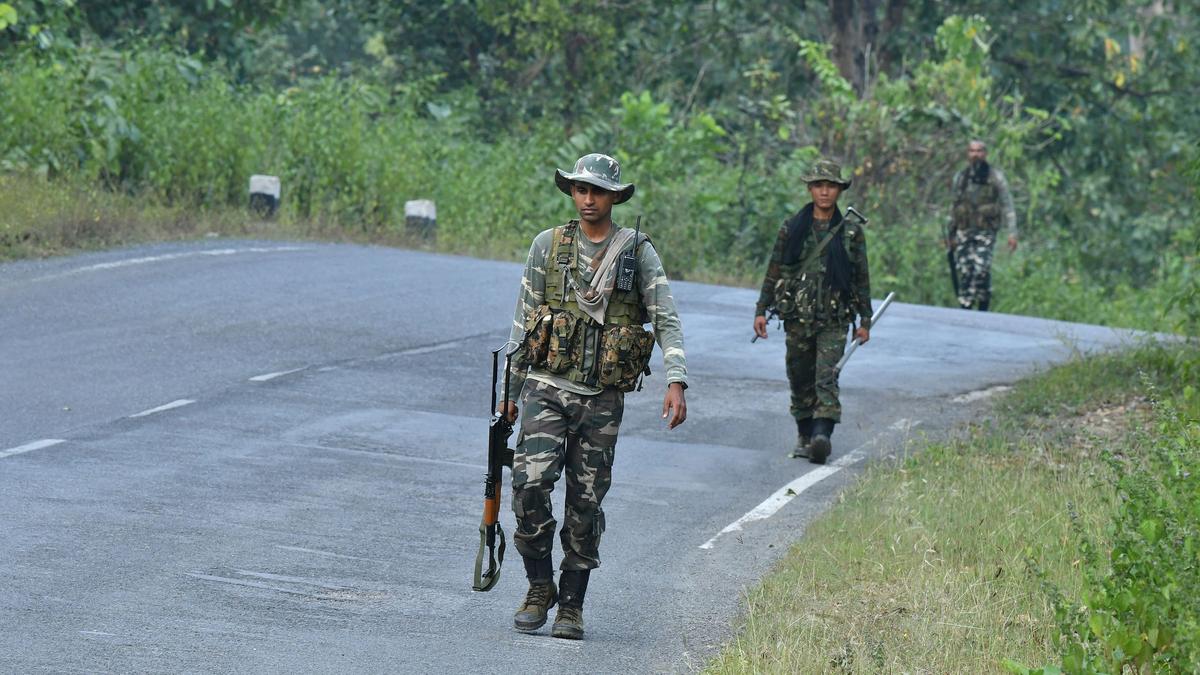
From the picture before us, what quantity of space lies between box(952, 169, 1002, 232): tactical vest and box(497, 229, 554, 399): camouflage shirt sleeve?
16306mm

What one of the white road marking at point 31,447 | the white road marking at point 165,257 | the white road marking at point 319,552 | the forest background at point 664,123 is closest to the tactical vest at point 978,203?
the forest background at point 664,123

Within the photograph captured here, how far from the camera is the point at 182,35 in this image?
29.8m

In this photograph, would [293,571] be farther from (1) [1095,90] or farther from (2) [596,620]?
(1) [1095,90]

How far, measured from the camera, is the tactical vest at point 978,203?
2280 centimetres

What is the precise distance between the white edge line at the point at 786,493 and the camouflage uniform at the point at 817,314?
343mm

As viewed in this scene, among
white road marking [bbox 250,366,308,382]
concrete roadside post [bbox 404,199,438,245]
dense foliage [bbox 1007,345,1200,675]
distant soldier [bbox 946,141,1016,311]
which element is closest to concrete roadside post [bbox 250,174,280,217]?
concrete roadside post [bbox 404,199,438,245]

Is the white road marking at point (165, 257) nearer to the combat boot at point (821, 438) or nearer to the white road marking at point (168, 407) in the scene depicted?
the white road marking at point (168, 407)

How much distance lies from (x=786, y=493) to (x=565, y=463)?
11.6 ft

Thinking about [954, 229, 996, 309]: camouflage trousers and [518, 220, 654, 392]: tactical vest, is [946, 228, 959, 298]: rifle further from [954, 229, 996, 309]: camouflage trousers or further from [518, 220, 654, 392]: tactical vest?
[518, 220, 654, 392]: tactical vest

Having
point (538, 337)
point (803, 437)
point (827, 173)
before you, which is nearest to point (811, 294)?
point (827, 173)

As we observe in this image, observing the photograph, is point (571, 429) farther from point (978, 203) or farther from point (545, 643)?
point (978, 203)

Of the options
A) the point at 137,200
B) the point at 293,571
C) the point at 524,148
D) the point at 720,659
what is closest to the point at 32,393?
the point at 293,571

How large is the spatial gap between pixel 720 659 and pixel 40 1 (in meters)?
20.3

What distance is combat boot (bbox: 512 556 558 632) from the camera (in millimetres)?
7199
